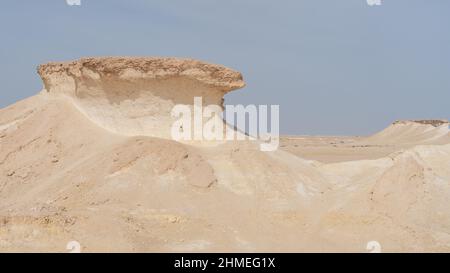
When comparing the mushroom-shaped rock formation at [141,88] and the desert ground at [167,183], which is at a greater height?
the mushroom-shaped rock formation at [141,88]

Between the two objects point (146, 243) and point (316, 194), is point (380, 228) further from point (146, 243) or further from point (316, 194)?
point (146, 243)

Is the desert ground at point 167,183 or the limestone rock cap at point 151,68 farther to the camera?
the limestone rock cap at point 151,68

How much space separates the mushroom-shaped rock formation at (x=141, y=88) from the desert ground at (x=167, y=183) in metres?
0.02

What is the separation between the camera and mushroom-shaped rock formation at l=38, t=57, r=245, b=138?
12891 millimetres

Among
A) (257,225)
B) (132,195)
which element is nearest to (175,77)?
(132,195)

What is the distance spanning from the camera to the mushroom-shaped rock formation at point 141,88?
42.3ft

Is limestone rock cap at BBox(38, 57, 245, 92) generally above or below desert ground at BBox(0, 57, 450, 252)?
above

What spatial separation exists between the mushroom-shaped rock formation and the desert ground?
0.02 meters

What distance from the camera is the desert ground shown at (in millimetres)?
9000

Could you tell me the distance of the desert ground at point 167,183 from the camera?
900 centimetres

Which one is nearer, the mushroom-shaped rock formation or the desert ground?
the desert ground

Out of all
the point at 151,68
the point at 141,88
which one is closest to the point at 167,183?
the point at 141,88

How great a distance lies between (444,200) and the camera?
1070cm
